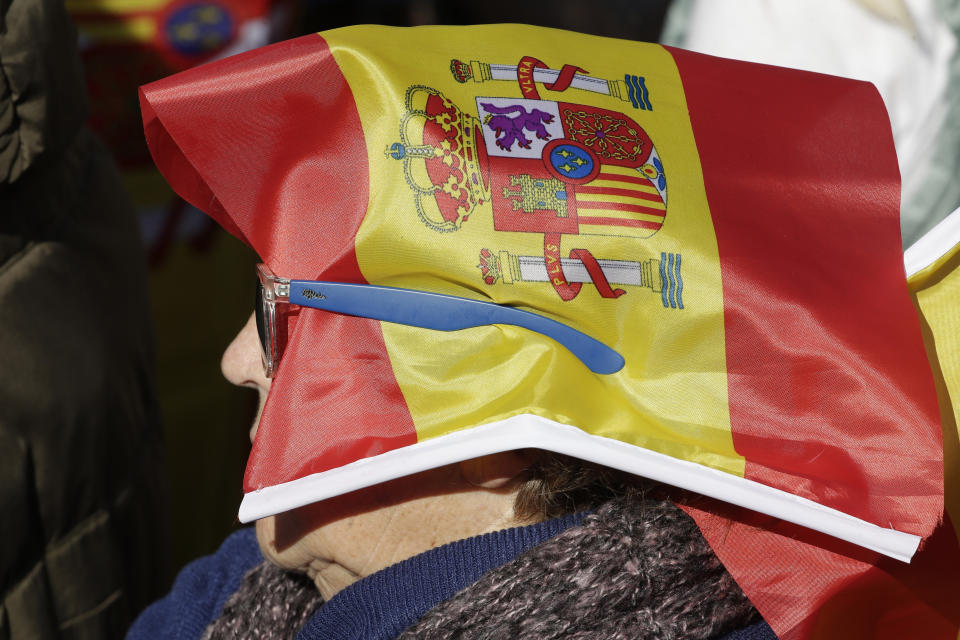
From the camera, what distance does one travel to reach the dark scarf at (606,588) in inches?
42.1

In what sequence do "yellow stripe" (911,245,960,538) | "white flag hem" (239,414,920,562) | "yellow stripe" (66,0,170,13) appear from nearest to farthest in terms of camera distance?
1. "white flag hem" (239,414,920,562)
2. "yellow stripe" (911,245,960,538)
3. "yellow stripe" (66,0,170,13)

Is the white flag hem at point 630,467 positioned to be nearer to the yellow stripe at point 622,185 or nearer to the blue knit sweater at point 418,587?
the blue knit sweater at point 418,587

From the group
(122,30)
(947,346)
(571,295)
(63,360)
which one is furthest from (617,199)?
(122,30)

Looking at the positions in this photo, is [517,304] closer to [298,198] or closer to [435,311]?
[435,311]

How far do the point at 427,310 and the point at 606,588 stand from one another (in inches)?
15.7

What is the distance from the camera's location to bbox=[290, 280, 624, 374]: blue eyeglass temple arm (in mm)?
1035

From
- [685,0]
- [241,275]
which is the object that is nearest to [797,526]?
[685,0]

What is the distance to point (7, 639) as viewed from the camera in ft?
4.46

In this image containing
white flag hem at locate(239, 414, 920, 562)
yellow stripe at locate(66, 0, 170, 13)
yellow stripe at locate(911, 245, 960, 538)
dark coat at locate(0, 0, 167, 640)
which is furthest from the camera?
yellow stripe at locate(66, 0, 170, 13)

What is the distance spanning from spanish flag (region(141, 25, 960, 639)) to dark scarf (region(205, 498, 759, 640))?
5 centimetres

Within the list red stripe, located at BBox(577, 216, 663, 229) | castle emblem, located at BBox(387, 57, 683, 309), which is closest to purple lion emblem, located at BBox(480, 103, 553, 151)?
castle emblem, located at BBox(387, 57, 683, 309)

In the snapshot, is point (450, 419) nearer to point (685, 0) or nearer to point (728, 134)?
point (728, 134)

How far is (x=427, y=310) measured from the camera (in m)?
1.05

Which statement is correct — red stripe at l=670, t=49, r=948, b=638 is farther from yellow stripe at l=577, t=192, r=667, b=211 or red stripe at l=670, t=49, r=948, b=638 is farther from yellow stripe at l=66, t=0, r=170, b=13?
yellow stripe at l=66, t=0, r=170, b=13
